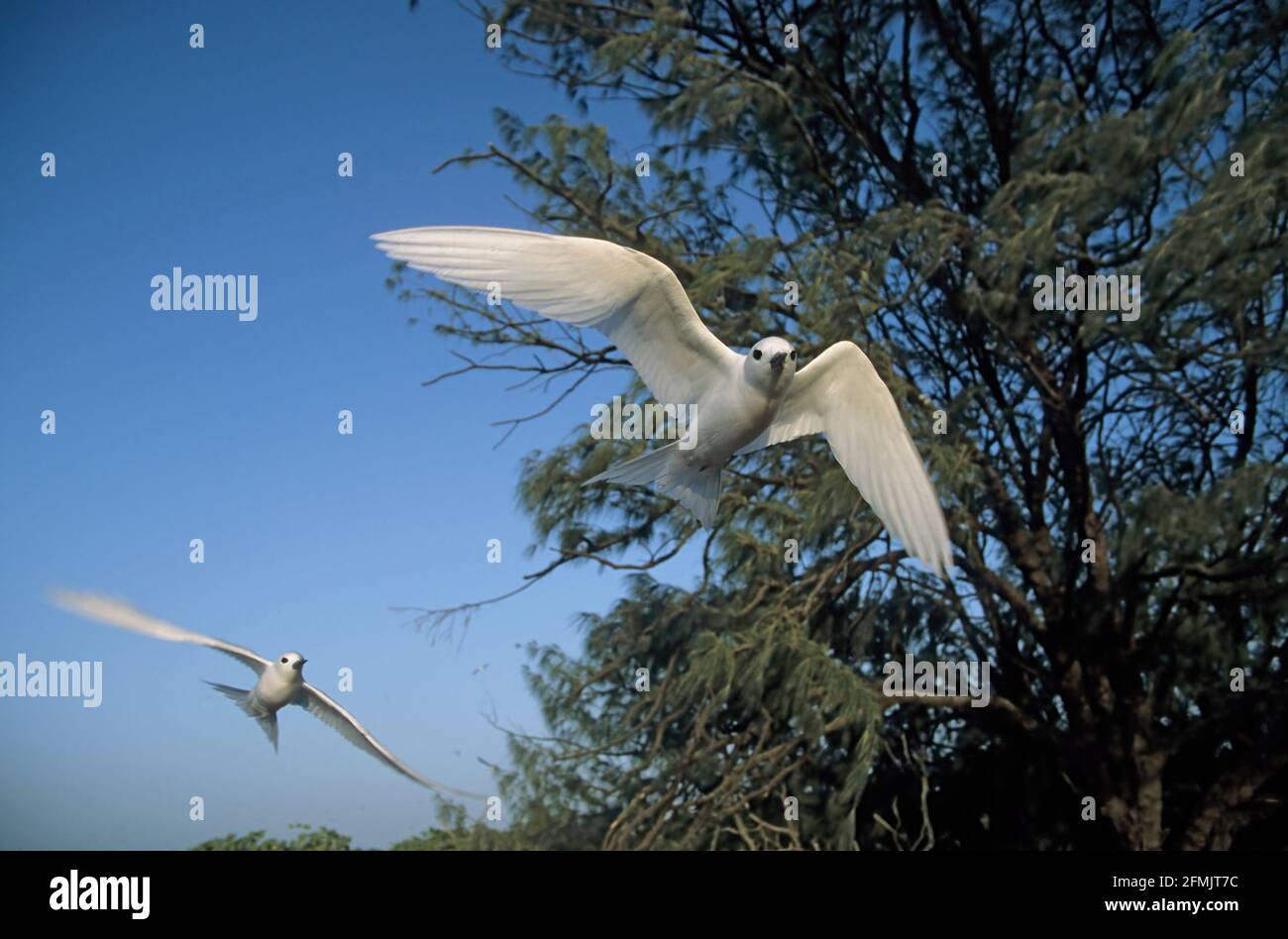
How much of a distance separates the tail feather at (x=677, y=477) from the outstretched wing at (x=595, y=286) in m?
0.11

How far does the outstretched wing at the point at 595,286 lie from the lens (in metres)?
1.41

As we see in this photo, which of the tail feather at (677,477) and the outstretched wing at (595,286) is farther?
the tail feather at (677,477)

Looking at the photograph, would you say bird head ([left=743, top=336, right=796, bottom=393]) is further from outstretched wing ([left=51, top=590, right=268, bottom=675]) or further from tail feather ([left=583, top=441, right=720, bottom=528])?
outstretched wing ([left=51, top=590, right=268, bottom=675])

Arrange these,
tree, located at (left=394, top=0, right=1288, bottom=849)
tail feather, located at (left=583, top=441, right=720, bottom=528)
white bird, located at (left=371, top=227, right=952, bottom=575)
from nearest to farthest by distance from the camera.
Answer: white bird, located at (left=371, top=227, right=952, bottom=575), tail feather, located at (left=583, top=441, right=720, bottom=528), tree, located at (left=394, top=0, right=1288, bottom=849)

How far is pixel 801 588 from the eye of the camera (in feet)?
9.86

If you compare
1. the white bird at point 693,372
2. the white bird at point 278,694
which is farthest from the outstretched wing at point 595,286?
the white bird at point 278,694

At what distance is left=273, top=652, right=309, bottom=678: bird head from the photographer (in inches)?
82.8

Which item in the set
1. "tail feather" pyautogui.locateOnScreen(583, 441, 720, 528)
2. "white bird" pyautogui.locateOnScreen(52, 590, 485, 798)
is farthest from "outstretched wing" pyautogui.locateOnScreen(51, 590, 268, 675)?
"tail feather" pyautogui.locateOnScreen(583, 441, 720, 528)

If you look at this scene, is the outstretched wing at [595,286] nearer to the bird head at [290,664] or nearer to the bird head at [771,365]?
the bird head at [771,365]

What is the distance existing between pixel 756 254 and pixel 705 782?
133 centimetres

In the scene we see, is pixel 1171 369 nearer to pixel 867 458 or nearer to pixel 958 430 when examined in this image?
pixel 958 430

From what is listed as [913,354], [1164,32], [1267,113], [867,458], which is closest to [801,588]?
[913,354]

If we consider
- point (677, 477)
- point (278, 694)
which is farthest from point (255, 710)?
point (677, 477)
